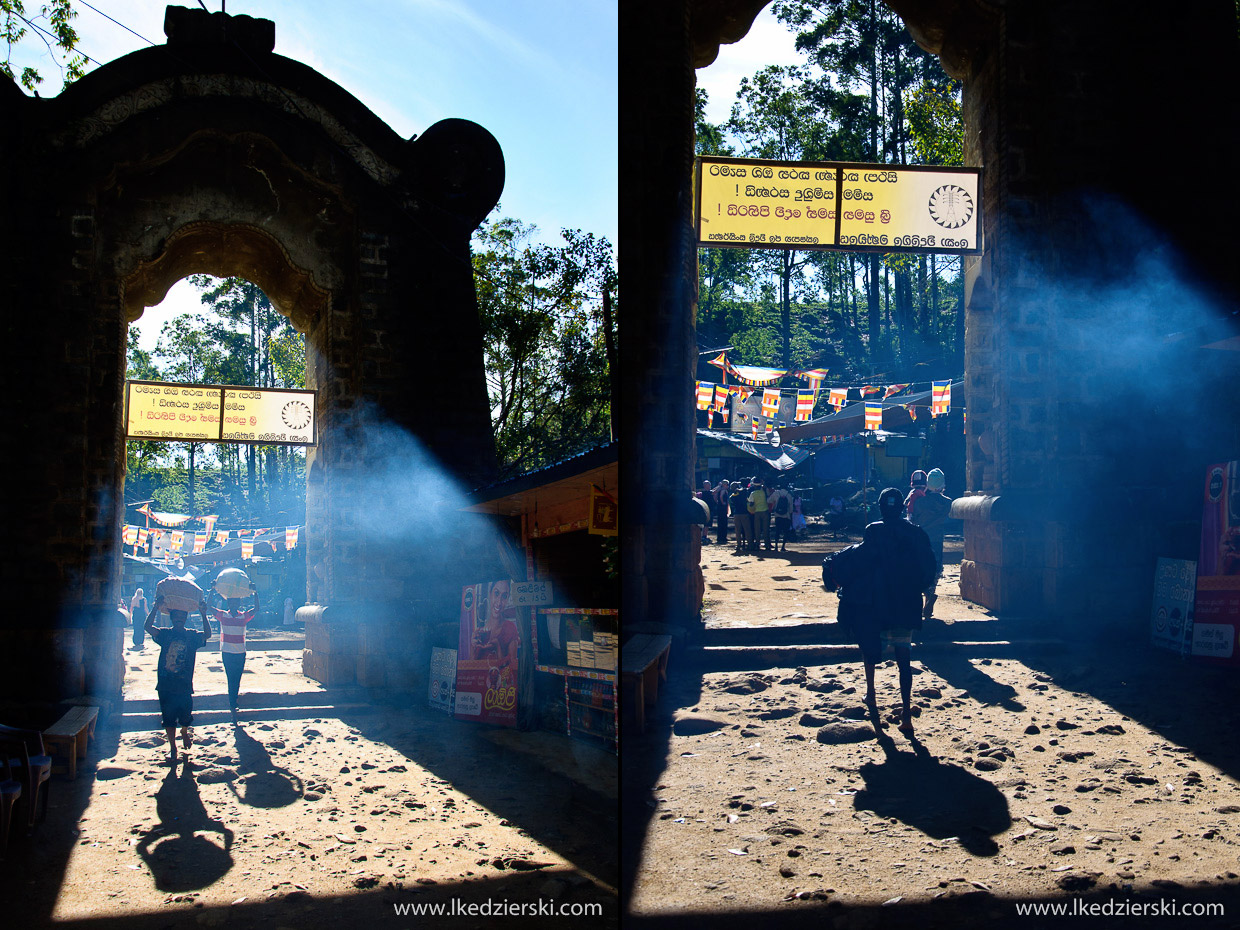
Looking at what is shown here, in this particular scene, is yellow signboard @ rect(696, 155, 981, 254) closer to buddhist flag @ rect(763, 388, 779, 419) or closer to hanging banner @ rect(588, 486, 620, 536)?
hanging banner @ rect(588, 486, 620, 536)

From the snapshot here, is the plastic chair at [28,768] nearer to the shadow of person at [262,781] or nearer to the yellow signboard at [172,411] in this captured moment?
the shadow of person at [262,781]

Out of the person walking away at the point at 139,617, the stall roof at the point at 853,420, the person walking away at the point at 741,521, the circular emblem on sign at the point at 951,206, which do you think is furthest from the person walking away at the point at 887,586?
the stall roof at the point at 853,420

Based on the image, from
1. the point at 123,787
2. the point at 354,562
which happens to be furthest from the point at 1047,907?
the point at 354,562

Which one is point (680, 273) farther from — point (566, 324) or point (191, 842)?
point (191, 842)

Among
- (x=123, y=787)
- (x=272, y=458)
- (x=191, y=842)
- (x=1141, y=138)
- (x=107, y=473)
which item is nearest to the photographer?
(x=191, y=842)

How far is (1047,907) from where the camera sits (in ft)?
12.9

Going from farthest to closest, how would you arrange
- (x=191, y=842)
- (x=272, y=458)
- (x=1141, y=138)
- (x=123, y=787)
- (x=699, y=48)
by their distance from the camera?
1. (x=272, y=458)
2. (x=699, y=48)
3. (x=1141, y=138)
4. (x=123, y=787)
5. (x=191, y=842)

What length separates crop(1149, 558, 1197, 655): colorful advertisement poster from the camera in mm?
8070

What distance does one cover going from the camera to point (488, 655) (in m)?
8.30

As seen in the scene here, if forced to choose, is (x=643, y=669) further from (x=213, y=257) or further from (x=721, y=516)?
(x=721, y=516)

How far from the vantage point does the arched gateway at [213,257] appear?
842 cm

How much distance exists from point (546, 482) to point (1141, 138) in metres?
7.39

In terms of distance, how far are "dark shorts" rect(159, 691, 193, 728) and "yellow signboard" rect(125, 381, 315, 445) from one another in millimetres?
3381

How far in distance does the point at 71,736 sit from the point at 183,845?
222 centimetres
